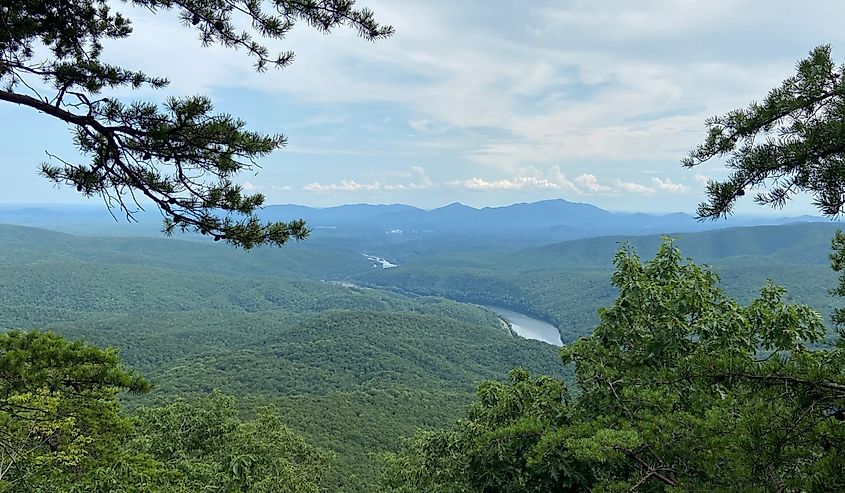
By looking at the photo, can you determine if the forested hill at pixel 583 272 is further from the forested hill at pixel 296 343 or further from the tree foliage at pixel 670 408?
the tree foliage at pixel 670 408

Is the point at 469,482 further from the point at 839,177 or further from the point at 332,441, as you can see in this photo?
the point at 332,441

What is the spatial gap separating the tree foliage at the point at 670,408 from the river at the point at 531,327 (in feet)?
204

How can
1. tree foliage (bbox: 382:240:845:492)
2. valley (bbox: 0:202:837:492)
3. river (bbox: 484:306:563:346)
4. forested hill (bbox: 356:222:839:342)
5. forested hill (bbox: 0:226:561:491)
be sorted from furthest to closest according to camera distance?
1. forested hill (bbox: 356:222:839:342)
2. river (bbox: 484:306:563:346)
3. valley (bbox: 0:202:837:492)
4. forested hill (bbox: 0:226:561:491)
5. tree foliage (bbox: 382:240:845:492)

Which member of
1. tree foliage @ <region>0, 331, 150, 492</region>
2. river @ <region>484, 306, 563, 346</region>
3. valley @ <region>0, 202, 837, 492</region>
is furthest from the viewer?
river @ <region>484, 306, 563, 346</region>

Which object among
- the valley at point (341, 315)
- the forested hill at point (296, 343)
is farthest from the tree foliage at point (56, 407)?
the valley at point (341, 315)

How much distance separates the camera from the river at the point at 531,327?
240 ft

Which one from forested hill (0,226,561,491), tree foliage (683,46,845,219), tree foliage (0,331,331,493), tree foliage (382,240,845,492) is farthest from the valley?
tree foliage (0,331,331,493)

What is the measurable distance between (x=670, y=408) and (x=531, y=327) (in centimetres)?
8315

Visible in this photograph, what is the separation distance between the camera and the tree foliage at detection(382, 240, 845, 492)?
2357mm

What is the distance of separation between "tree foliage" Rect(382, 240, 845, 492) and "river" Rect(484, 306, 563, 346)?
204 feet

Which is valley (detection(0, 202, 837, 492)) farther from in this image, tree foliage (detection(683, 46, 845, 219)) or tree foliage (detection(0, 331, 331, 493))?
tree foliage (detection(0, 331, 331, 493))

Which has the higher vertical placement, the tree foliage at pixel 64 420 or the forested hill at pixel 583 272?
the tree foliage at pixel 64 420

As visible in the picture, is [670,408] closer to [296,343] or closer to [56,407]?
[56,407]

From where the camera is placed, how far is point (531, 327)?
84625 mm
